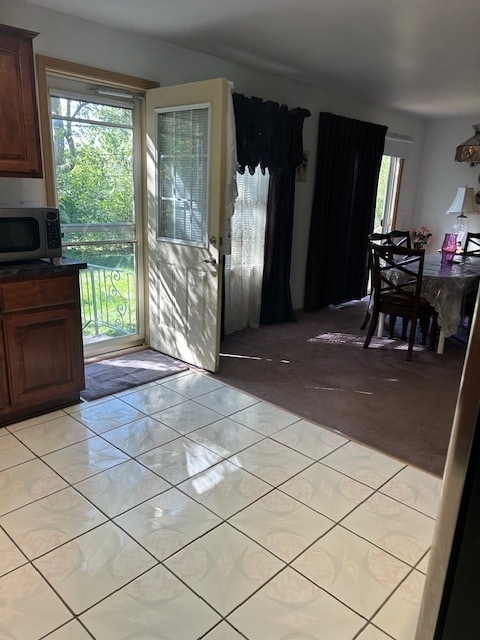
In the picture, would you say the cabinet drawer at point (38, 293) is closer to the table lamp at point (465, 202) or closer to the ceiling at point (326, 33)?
the ceiling at point (326, 33)

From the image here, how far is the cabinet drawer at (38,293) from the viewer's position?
258cm

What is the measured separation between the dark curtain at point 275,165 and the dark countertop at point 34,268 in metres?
1.94

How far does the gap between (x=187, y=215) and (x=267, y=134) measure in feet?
4.32

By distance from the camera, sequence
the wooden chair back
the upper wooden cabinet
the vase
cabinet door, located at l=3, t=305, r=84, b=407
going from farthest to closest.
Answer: the vase < the wooden chair back < cabinet door, located at l=3, t=305, r=84, b=407 < the upper wooden cabinet

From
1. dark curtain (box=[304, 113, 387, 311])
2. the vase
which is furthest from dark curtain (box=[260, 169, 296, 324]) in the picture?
the vase

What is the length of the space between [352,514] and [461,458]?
143cm

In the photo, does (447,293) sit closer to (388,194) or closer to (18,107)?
(388,194)

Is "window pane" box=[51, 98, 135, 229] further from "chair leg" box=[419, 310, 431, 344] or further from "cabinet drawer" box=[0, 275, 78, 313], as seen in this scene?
"chair leg" box=[419, 310, 431, 344]

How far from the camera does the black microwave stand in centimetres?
268

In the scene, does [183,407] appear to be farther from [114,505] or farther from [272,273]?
[272,273]

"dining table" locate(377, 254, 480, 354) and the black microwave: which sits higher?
the black microwave

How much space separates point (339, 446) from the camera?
105 inches

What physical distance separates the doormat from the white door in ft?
0.44

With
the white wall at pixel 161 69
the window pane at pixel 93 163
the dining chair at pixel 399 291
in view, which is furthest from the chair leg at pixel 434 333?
the window pane at pixel 93 163
